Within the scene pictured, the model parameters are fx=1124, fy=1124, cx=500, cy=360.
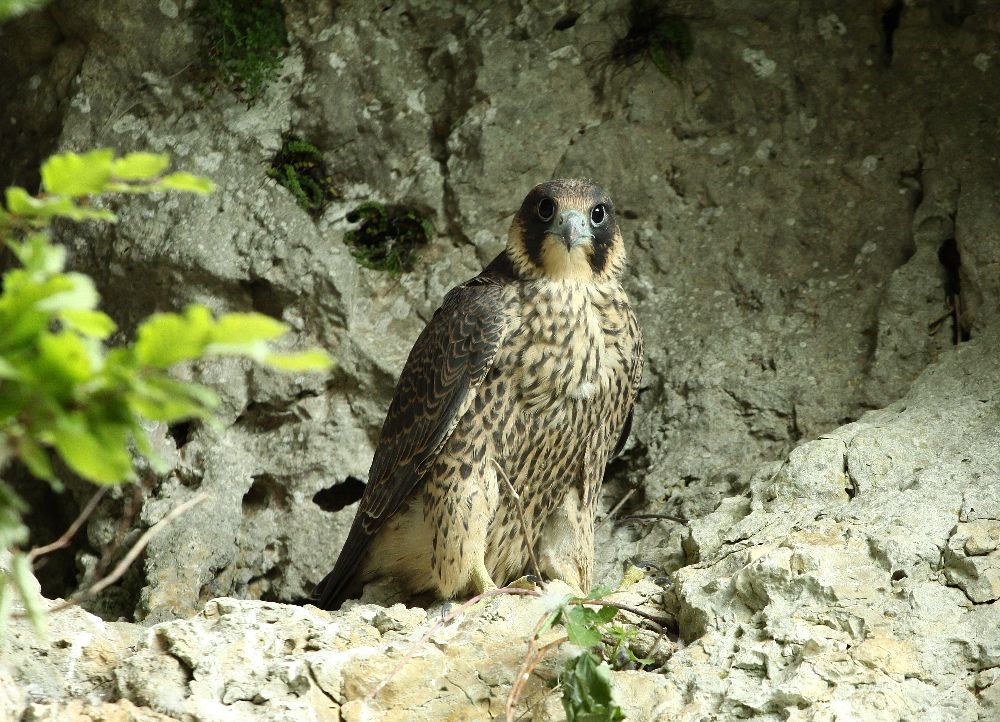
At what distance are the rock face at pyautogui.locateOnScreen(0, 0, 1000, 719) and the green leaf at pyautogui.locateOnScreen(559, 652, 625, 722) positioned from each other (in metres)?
1.21

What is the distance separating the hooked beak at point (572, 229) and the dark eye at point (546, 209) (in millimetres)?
50

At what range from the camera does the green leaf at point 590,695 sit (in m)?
2.89

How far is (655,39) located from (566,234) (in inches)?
62.9

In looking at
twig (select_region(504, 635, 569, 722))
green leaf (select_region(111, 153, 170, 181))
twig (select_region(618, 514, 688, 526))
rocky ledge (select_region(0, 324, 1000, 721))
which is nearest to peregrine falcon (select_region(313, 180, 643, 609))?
twig (select_region(618, 514, 688, 526))

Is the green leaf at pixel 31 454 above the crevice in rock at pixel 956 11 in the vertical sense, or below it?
below

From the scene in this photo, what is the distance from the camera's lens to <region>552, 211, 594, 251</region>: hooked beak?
4.14 m

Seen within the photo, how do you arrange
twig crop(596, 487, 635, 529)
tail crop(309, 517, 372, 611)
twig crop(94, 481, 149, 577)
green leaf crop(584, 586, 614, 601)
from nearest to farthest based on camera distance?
twig crop(94, 481, 149, 577) < green leaf crop(584, 586, 614, 601) < tail crop(309, 517, 372, 611) < twig crop(596, 487, 635, 529)

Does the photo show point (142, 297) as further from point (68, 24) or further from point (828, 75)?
point (828, 75)

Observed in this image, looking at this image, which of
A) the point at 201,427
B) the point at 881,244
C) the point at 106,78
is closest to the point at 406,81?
the point at 106,78

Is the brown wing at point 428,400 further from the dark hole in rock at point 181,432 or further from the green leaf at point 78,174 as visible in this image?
the green leaf at point 78,174

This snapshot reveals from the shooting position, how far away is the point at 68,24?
5215mm

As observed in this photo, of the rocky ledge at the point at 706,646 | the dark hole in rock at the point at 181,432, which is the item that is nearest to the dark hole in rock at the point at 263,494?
the dark hole in rock at the point at 181,432

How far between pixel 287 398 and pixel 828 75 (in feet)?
9.53

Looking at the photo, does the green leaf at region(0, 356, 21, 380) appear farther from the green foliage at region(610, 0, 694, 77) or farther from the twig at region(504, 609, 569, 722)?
the green foliage at region(610, 0, 694, 77)
